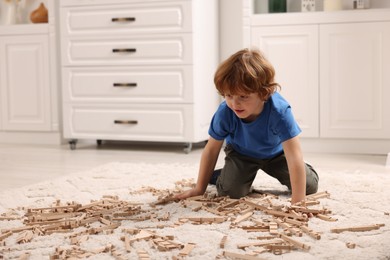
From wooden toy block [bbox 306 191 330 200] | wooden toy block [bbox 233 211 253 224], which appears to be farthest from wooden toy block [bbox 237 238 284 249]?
wooden toy block [bbox 306 191 330 200]

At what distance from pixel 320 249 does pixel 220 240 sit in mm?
253

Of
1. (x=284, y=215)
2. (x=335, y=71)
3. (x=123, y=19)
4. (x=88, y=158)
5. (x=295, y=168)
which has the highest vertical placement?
(x=123, y=19)

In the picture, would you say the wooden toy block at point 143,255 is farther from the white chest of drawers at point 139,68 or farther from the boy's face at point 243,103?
the white chest of drawers at point 139,68

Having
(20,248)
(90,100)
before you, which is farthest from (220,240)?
(90,100)

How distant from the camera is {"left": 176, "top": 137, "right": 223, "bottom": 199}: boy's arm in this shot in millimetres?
2137

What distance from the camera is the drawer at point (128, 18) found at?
3529 millimetres

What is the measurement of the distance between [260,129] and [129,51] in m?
1.76

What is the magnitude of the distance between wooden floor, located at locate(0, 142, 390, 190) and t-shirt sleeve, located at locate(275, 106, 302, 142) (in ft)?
3.47

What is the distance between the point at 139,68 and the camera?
12.0ft

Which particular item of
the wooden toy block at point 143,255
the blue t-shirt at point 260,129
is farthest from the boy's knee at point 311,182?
the wooden toy block at point 143,255

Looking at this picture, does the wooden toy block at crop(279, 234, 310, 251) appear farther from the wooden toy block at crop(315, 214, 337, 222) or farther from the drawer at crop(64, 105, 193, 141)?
the drawer at crop(64, 105, 193, 141)

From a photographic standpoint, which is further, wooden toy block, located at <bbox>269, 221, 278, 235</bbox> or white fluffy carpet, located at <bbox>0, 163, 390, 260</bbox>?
wooden toy block, located at <bbox>269, 221, 278, 235</bbox>

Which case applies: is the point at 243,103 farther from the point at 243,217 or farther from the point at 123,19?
the point at 123,19

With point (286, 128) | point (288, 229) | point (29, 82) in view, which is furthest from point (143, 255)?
point (29, 82)
